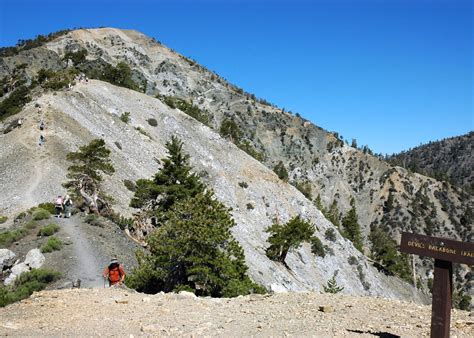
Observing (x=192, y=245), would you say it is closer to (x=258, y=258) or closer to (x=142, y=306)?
(x=142, y=306)

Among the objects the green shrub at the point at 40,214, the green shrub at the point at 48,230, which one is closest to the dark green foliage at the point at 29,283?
the green shrub at the point at 48,230

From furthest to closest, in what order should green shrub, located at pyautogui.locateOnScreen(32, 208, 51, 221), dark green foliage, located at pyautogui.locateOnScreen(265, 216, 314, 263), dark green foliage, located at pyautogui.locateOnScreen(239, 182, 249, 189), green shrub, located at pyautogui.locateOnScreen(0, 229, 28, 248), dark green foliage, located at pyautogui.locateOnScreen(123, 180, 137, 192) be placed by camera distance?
dark green foliage, located at pyautogui.locateOnScreen(239, 182, 249, 189), dark green foliage, located at pyautogui.locateOnScreen(265, 216, 314, 263), dark green foliage, located at pyautogui.locateOnScreen(123, 180, 137, 192), green shrub, located at pyautogui.locateOnScreen(32, 208, 51, 221), green shrub, located at pyautogui.locateOnScreen(0, 229, 28, 248)

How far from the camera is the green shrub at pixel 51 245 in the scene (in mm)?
21755

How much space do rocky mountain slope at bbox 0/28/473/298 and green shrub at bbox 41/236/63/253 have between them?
9.76 m

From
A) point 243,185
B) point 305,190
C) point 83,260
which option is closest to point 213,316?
point 83,260

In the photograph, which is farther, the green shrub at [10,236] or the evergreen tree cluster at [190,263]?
the green shrub at [10,236]

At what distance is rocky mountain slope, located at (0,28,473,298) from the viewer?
142 feet

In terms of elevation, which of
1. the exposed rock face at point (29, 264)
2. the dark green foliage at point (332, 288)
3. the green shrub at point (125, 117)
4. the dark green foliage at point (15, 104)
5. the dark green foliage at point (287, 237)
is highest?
the green shrub at point (125, 117)

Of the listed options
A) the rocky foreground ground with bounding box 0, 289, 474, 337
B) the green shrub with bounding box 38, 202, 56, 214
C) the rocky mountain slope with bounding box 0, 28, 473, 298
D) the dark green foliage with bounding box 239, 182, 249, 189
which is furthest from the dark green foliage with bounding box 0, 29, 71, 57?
the rocky foreground ground with bounding box 0, 289, 474, 337

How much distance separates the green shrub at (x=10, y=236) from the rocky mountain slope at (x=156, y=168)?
6.78 metres

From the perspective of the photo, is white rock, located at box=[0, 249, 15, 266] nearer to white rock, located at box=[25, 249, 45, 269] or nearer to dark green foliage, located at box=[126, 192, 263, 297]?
white rock, located at box=[25, 249, 45, 269]

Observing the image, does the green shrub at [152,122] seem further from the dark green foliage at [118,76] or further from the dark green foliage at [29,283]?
the dark green foliage at [29,283]

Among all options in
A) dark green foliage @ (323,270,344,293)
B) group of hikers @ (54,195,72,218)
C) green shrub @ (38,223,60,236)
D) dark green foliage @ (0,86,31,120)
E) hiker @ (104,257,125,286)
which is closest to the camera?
hiker @ (104,257,125,286)

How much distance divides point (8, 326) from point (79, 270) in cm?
951
